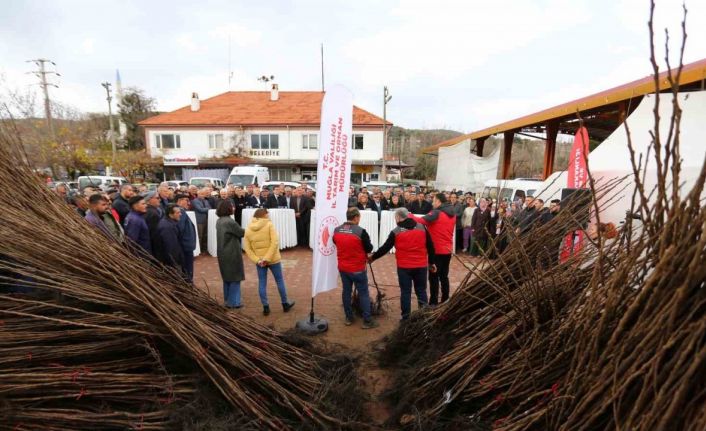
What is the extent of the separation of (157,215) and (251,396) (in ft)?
11.9

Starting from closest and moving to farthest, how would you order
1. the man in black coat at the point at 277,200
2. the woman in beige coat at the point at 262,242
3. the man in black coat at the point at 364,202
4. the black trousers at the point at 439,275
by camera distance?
1. the woman in beige coat at the point at 262,242
2. the black trousers at the point at 439,275
3. the man in black coat at the point at 364,202
4. the man in black coat at the point at 277,200

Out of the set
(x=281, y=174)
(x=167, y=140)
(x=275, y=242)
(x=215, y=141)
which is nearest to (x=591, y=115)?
(x=275, y=242)

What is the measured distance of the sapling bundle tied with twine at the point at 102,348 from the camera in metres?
2.09

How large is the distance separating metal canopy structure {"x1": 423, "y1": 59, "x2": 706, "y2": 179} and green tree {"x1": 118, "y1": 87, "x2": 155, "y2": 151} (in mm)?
35931

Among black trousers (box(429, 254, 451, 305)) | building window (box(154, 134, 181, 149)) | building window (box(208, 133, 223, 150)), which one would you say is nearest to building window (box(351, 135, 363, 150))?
building window (box(208, 133, 223, 150))

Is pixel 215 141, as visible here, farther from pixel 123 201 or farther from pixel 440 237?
pixel 440 237

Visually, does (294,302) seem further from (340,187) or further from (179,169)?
(179,169)

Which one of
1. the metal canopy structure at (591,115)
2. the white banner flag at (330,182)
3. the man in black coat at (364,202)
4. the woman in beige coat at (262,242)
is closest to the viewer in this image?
the white banner flag at (330,182)

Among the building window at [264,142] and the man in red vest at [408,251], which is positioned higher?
the building window at [264,142]

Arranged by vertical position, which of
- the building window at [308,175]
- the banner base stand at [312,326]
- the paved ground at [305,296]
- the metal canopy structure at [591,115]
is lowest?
the paved ground at [305,296]

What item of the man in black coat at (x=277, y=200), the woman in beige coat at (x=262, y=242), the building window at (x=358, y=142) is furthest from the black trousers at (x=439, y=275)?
the building window at (x=358, y=142)

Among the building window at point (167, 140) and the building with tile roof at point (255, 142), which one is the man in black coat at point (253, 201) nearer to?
the building with tile roof at point (255, 142)

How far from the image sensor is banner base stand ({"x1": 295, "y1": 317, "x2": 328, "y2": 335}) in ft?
14.5

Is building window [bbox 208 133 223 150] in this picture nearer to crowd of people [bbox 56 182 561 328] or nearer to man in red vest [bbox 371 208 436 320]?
crowd of people [bbox 56 182 561 328]
